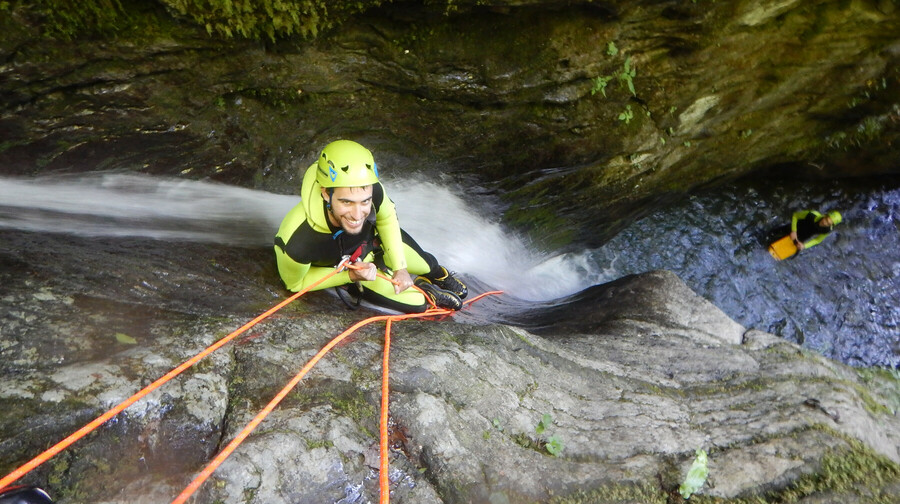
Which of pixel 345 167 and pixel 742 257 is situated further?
pixel 742 257

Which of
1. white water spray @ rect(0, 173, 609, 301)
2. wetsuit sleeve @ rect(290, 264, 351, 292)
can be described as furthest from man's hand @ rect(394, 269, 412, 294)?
white water spray @ rect(0, 173, 609, 301)

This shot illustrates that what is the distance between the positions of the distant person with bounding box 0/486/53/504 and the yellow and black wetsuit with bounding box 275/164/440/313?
2119 millimetres

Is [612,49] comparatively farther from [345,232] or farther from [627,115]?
[345,232]

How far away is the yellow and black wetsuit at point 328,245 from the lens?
384cm

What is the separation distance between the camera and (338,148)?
356cm

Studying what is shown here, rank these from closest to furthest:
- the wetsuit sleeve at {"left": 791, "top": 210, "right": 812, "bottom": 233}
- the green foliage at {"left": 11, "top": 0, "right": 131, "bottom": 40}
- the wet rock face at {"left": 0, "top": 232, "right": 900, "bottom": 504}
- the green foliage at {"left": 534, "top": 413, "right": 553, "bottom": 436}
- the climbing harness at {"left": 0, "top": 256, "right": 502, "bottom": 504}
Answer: the climbing harness at {"left": 0, "top": 256, "right": 502, "bottom": 504} → the wet rock face at {"left": 0, "top": 232, "right": 900, "bottom": 504} → the green foliage at {"left": 534, "top": 413, "right": 553, "bottom": 436} → the green foliage at {"left": 11, "top": 0, "right": 131, "bottom": 40} → the wetsuit sleeve at {"left": 791, "top": 210, "right": 812, "bottom": 233}

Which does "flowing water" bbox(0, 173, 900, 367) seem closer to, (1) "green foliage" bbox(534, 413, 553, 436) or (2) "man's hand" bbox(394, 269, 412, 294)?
(2) "man's hand" bbox(394, 269, 412, 294)

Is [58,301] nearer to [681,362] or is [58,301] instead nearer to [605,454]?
[605,454]

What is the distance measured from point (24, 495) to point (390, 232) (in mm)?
2812

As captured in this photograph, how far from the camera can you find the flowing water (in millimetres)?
6922

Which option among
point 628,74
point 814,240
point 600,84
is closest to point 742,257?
point 814,240

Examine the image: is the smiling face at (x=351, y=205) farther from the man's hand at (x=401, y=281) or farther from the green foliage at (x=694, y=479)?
the green foliage at (x=694, y=479)

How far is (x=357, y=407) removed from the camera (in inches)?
109

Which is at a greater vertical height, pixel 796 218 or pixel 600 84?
pixel 600 84
